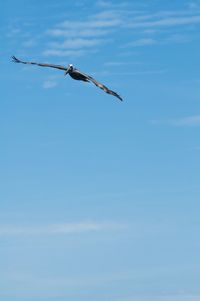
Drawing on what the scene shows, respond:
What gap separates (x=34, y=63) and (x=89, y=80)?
6.90 m

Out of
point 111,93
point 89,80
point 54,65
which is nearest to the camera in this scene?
point 111,93

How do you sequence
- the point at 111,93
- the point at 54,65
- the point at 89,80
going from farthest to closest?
the point at 54,65, the point at 89,80, the point at 111,93

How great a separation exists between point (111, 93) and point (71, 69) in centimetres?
1155

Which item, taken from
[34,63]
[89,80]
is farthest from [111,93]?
[34,63]

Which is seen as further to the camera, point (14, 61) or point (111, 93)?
point (14, 61)

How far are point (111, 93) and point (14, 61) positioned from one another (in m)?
15.9

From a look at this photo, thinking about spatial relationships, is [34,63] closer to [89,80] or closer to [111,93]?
[89,80]

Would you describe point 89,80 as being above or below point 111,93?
above

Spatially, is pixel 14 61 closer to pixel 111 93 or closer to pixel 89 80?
pixel 89 80

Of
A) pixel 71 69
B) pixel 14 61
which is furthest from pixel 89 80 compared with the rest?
pixel 14 61

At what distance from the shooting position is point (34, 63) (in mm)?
82375

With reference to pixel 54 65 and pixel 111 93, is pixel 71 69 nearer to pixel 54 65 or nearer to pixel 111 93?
pixel 54 65

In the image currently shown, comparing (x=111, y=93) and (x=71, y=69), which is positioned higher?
(x=71, y=69)

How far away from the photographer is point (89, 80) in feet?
257
